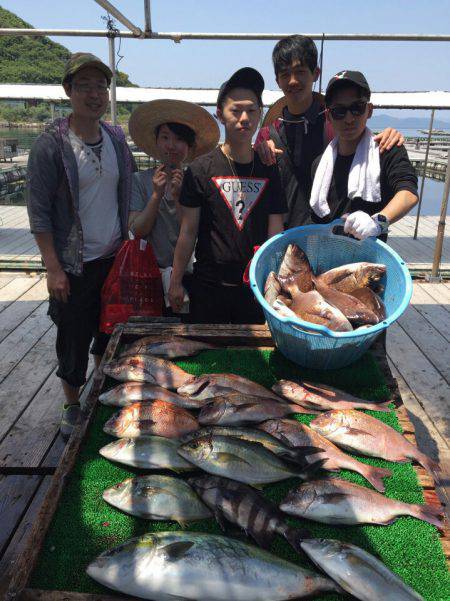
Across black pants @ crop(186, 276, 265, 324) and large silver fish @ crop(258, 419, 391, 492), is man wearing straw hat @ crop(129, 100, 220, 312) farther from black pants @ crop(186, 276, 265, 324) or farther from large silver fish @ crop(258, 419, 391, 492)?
large silver fish @ crop(258, 419, 391, 492)

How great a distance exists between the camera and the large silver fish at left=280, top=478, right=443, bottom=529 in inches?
64.1

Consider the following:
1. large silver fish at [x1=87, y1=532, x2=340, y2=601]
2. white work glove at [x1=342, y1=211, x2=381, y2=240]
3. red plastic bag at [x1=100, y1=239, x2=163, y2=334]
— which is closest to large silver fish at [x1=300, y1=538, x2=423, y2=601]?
large silver fish at [x1=87, y1=532, x2=340, y2=601]

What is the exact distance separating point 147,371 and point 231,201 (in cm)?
123

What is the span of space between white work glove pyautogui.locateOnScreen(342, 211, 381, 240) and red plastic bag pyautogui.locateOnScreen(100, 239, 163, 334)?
1537mm

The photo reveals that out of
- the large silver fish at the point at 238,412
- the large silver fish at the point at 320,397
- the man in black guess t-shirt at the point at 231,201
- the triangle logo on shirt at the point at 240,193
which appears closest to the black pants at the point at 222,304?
the man in black guess t-shirt at the point at 231,201

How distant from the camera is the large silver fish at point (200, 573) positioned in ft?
4.37

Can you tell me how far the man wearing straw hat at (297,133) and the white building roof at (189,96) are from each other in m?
3.74

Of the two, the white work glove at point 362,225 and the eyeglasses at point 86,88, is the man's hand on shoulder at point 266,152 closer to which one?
the white work glove at point 362,225

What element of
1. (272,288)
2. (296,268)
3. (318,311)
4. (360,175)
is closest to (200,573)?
(318,311)

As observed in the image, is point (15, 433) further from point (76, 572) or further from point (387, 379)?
point (387, 379)

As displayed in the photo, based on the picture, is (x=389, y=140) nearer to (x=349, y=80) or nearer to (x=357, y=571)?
(x=349, y=80)

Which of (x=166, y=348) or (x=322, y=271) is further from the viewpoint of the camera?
(x=322, y=271)

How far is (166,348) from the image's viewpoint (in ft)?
8.70

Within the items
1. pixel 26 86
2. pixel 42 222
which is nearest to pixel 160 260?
pixel 42 222
